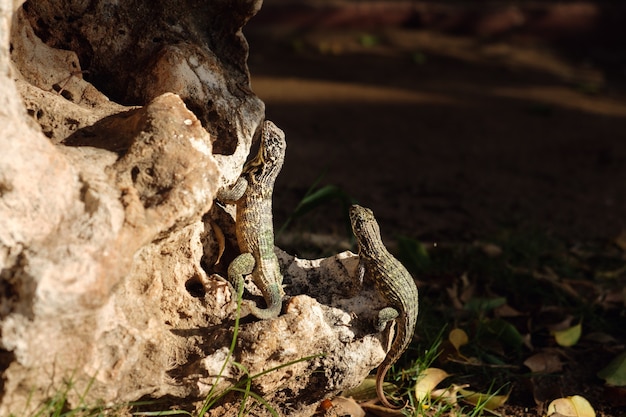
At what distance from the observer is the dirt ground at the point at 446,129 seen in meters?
6.07

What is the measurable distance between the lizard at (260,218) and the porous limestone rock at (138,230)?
0.10 m

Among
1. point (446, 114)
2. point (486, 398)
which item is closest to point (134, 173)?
point (486, 398)

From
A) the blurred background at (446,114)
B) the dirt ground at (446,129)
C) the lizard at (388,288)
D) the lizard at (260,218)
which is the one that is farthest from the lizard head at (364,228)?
the dirt ground at (446,129)

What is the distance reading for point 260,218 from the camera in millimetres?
3348

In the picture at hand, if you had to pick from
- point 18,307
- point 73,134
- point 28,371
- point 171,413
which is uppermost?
point 73,134

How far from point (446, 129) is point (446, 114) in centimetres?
59

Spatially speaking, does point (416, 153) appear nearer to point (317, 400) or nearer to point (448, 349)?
point (448, 349)

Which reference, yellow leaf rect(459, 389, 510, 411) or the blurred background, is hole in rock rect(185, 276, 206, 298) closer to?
the blurred background

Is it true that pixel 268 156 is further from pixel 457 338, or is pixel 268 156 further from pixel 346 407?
pixel 457 338

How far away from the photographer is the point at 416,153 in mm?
7652

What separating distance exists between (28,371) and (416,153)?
5724mm

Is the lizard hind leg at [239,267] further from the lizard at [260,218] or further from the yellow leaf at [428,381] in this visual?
the yellow leaf at [428,381]

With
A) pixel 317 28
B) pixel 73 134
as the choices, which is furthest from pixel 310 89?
pixel 73 134

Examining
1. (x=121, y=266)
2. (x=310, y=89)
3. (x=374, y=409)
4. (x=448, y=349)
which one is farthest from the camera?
(x=310, y=89)
